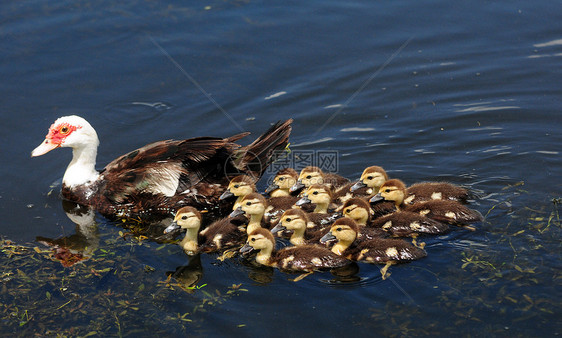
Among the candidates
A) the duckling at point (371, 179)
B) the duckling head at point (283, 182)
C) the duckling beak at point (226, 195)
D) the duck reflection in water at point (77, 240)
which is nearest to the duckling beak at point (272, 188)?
the duckling head at point (283, 182)

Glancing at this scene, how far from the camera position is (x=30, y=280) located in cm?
672

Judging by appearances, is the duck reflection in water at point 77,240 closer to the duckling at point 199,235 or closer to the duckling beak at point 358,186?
the duckling at point 199,235

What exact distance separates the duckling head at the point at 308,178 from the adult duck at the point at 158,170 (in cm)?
46

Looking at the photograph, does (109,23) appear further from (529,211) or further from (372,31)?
(529,211)

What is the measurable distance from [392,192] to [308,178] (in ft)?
Result: 3.28

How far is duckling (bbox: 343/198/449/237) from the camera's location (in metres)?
7.05

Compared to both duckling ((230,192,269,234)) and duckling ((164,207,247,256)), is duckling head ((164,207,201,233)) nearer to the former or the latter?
duckling ((164,207,247,256))

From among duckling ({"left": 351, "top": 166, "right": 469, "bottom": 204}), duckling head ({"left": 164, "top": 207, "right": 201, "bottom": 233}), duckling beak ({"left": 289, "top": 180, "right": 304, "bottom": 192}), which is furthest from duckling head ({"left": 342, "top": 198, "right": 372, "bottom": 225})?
duckling head ({"left": 164, "top": 207, "right": 201, "bottom": 233})

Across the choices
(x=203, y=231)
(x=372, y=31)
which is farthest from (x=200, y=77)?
(x=203, y=231)

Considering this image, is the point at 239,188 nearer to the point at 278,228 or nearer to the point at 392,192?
the point at 278,228

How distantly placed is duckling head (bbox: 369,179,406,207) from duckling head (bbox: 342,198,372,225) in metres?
0.30

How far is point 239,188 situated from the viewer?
784 centimetres

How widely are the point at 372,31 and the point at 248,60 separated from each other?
6.54 feet

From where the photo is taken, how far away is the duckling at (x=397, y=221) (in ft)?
23.1
